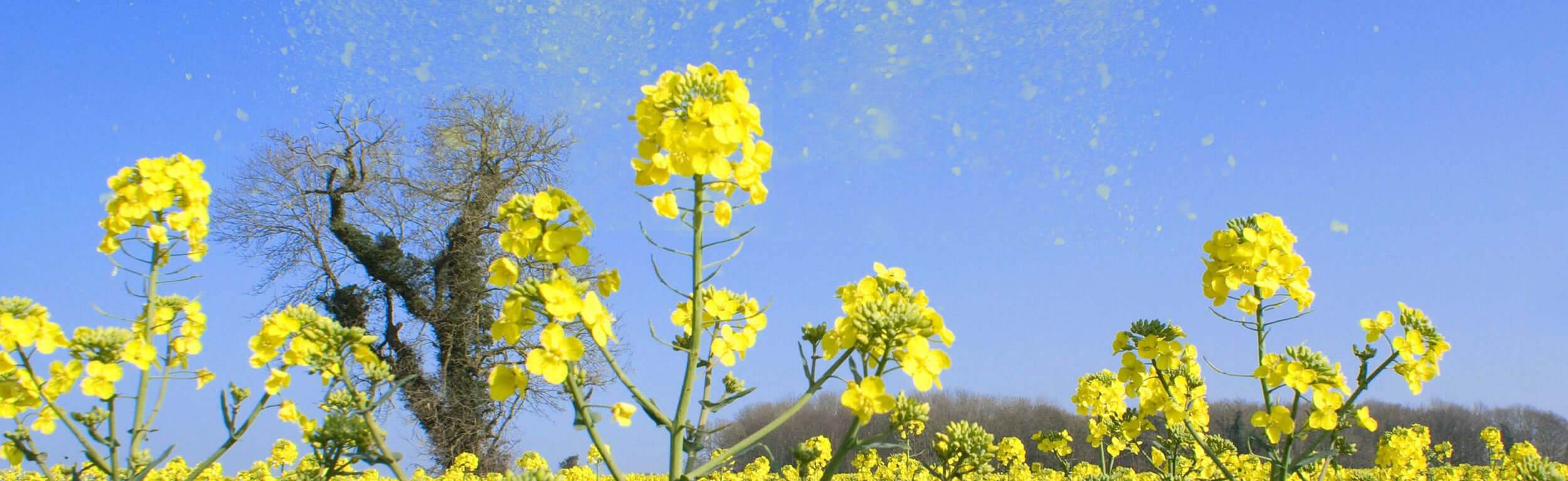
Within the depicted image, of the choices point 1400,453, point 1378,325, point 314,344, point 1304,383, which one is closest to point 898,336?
point 314,344

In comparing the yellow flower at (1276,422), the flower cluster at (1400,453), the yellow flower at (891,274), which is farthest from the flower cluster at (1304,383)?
the flower cluster at (1400,453)

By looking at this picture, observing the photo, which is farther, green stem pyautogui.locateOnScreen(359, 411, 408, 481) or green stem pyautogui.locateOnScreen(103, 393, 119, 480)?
green stem pyautogui.locateOnScreen(103, 393, 119, 480)

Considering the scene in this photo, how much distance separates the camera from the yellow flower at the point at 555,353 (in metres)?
1.49

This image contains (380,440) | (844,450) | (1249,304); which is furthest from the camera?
(1249,304)

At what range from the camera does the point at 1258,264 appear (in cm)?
279

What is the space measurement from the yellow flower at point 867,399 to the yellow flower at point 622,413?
0.45m

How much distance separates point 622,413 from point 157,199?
96.6 inches

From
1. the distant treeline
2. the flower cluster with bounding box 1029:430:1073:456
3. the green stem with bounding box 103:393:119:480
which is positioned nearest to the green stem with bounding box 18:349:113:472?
the green stem with bounding box 103:393:119:480

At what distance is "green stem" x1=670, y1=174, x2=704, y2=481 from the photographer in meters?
1.59

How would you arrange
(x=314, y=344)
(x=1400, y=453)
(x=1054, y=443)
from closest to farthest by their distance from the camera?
(x=314, y=344)
(x=1400, y=453)
(x=1054, y=443)

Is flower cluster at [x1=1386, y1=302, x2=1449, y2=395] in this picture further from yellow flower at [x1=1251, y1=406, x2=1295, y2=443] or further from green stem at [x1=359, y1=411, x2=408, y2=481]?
green stem at [x1=359, y1=411, x2=408, y2=481]

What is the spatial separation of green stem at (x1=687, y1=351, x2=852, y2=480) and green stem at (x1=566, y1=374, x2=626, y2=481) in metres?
0.13

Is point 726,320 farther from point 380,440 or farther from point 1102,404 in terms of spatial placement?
point 1102,404

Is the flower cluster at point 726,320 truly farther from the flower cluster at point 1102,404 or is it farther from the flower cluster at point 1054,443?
the flower cluster at point 1054,443
